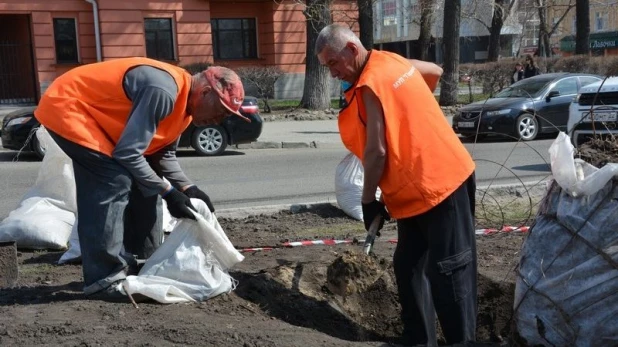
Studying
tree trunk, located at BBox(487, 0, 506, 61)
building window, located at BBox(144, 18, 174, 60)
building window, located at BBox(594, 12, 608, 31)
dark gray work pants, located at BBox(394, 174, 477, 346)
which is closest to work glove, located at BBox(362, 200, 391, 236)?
dark gray work pants, located at BBox(394, 174, 477, 346)

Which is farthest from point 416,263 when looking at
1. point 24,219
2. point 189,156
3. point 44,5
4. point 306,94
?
point 44,5

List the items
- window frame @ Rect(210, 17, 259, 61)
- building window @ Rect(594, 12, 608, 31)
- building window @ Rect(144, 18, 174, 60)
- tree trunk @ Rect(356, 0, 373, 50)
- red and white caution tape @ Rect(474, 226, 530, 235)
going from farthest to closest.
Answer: building window @ Rect(594, 12, 608, 31) → window frame @ Rect(210, 17, 259, 61) → building window @ Rect(144, 18, 174, 60) → tree trunk @ Rect(356, 0, 373, 50) → red and white caution tape @ Rect(474, 226, 530, 235)

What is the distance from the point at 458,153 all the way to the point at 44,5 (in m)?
24.8

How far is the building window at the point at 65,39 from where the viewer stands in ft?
89.0

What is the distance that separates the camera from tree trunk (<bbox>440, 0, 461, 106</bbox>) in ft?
80.8

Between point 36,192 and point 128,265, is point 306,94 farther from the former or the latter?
point 128,265

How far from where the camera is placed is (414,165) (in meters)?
4.08

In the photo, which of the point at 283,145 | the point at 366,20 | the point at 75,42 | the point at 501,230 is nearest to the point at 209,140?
the point at 283,145

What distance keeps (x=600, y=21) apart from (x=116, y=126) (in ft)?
237

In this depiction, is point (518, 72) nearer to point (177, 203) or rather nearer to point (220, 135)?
point (220, 135)

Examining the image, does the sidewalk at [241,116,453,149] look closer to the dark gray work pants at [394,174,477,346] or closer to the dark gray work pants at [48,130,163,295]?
the dark gray work pants at [48,130,163,295]

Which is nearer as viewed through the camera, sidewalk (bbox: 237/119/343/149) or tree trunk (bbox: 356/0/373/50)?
sidewalk (bbox: 237/119/343/149)

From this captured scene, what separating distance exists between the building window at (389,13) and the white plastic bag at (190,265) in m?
46.6

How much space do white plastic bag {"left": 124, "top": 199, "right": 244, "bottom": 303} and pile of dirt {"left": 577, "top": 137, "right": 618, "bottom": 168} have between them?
6.87 ft
